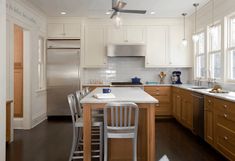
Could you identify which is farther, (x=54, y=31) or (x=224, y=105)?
(x=54, y=31)

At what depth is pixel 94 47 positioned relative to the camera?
694cm

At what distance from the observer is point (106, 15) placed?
669cm

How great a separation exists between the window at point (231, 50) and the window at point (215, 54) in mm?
302

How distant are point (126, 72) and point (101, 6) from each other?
2216 mm

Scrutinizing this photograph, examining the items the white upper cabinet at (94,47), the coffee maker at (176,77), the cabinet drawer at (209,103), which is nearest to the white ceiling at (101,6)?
the white upper cabinet at (94,47)

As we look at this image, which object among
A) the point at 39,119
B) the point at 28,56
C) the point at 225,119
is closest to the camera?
the point at 225,119

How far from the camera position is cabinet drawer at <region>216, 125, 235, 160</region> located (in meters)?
3.25

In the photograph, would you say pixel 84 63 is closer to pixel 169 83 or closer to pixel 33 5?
pixel 33 5

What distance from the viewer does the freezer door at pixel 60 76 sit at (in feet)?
22.3

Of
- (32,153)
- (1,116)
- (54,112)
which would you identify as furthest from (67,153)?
(54,112)

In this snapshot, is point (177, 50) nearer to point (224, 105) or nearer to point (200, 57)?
point (200, 57)

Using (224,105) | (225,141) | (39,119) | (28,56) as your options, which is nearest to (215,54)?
(224,105)

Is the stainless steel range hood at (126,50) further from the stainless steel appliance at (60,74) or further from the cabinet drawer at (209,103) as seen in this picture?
the cabinet drawer at (209,103)

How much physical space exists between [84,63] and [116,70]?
38.6 inches
